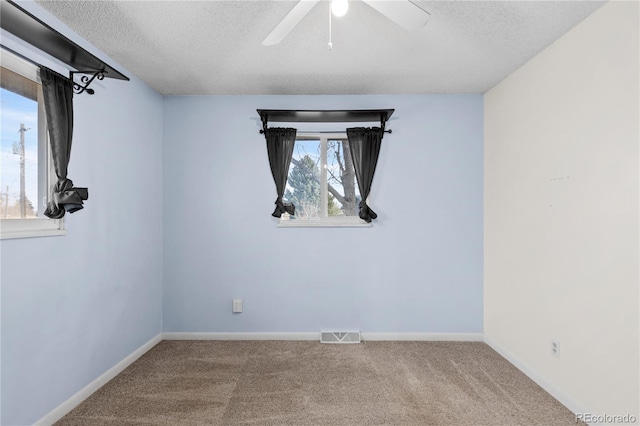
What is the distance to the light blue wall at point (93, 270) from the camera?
74.5 inches

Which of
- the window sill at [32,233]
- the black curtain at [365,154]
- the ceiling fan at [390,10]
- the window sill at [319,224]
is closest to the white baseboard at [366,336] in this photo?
the window sill at [319,224]

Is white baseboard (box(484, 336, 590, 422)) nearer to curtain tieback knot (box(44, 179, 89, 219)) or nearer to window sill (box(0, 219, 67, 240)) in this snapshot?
curtain tieback knot (box(44, 179, 89, 219))

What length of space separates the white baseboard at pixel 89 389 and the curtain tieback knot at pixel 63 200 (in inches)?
47.9

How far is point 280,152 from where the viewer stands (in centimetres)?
344

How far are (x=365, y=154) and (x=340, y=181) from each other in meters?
0.39

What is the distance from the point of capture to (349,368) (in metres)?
2.85

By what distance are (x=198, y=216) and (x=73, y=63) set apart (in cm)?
170

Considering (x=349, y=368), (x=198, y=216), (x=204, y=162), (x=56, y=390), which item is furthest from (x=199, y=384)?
(x=204, y=162)

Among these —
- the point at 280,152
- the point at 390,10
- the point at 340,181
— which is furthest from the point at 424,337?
the point at 390,10

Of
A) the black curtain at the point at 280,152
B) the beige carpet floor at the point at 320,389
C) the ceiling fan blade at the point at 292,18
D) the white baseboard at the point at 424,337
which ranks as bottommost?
the beige carpet floor at the point at 320,389

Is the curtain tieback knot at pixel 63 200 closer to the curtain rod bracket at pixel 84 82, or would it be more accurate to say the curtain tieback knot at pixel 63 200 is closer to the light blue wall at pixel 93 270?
the light blue wall at pixel 93 270

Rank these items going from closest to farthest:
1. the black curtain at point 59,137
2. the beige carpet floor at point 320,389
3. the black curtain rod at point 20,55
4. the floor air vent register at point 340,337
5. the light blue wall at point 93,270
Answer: the black curtain rod at point 20,55, the light blue wall at point 93,270, the black curtain at point 59,137, the beige carpet floor at point 320,389, the floor air vent register at point 340,337

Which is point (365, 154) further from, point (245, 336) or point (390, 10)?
point (245, 336)

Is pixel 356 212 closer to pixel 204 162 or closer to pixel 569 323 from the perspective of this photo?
pixel 204 162
